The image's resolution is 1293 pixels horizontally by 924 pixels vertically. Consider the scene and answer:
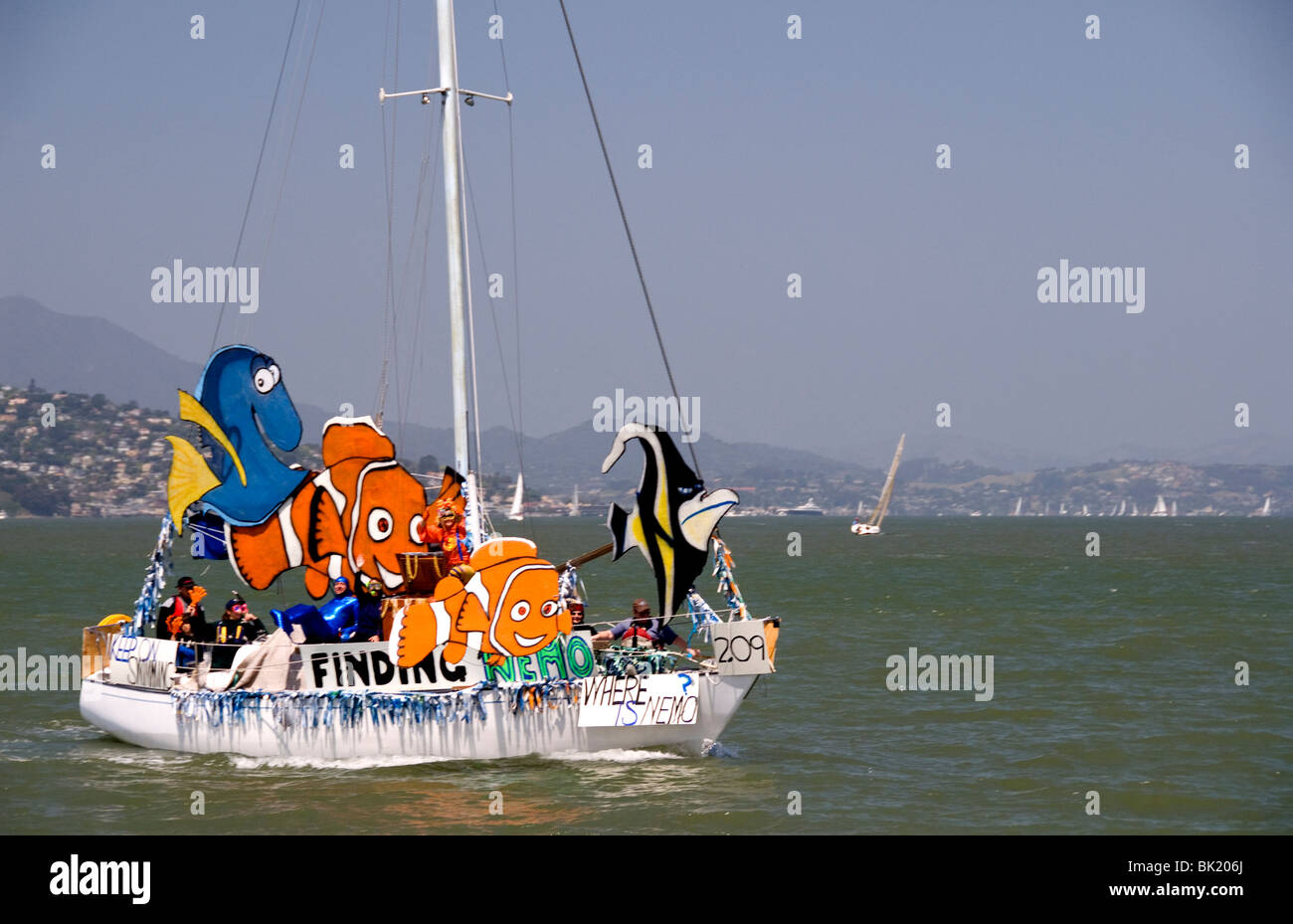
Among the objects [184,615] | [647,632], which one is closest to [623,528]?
[647,632]

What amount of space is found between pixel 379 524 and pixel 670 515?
17.1 ft

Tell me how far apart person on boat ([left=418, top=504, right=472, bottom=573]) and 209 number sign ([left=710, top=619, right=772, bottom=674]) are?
464cm

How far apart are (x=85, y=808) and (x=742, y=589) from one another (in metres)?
49.4

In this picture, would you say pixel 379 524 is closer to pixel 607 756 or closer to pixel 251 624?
pixel 251 624

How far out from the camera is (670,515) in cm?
2264

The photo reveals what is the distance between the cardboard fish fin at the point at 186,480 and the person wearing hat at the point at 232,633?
1683 mm

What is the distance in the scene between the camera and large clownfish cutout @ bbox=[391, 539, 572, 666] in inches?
849

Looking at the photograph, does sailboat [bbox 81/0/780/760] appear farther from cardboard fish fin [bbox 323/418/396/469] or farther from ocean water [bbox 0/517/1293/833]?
ocean water [bbox 0/517/1293/833]

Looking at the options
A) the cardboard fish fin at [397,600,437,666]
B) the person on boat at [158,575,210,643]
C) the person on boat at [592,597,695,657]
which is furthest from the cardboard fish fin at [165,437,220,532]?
the person on boat at [592,597,695,657]

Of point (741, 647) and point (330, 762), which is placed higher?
point (741, 647)

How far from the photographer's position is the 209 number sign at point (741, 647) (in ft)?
71.6

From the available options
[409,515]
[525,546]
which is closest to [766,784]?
[525,546]
